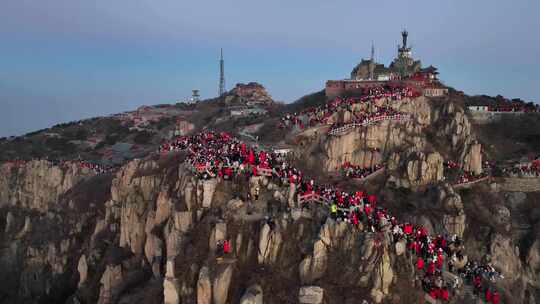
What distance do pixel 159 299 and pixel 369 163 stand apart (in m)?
24.4

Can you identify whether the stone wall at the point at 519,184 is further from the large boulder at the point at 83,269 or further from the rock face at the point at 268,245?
the large boulder at the point at 83,269

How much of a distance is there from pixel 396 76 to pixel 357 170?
2666 centimetres

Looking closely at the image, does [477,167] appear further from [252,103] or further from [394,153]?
[252,103]

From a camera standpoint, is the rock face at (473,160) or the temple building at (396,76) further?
the temple building at (396,76)

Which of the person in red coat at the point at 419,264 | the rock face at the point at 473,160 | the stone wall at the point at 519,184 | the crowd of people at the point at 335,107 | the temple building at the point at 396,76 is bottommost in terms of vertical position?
the person in red coat at the point at 419,264

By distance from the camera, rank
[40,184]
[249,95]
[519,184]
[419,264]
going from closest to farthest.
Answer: [419,264]
[519,184]
[40,184]
[249,95]

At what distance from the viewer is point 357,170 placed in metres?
44.7

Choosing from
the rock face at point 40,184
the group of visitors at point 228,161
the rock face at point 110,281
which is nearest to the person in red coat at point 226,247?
the group of visitors at point 228,161

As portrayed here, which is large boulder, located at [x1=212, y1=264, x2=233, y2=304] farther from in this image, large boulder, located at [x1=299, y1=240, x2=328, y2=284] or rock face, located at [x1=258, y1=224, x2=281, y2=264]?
large boulder, located at [x1=299, y1=240, x2=328, y2=284]

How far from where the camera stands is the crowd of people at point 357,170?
43.8 metres

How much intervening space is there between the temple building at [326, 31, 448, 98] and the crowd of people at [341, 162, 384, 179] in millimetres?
17118

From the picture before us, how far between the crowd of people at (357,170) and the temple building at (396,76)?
56.2ft

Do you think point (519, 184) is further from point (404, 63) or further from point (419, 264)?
point (404, 63)

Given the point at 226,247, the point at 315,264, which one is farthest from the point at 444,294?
the point at 226,247
